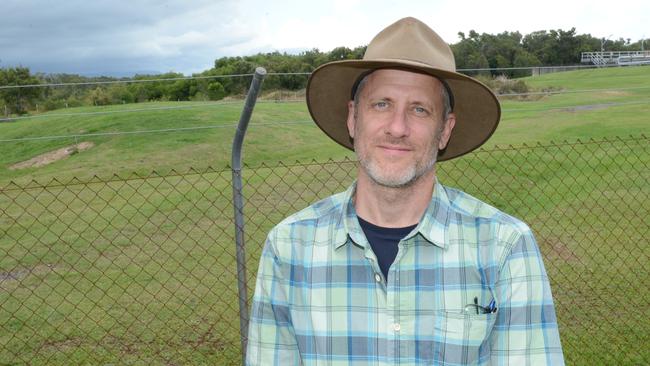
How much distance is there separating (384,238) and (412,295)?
0.22 metres

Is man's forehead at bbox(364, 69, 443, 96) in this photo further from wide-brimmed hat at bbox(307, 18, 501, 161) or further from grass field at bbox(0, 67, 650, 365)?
grass field at bbox(0, 67, 650, 365)

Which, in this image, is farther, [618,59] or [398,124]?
[618,59]

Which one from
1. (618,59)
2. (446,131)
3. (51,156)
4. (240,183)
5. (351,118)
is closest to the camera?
(446,131)

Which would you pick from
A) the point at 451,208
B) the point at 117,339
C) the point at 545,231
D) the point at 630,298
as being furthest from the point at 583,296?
the point at 451,208

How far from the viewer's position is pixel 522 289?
1776 mm

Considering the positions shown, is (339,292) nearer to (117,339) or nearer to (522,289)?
(522,289)

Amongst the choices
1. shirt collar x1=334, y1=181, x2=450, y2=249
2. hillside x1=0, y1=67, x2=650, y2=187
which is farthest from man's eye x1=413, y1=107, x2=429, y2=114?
hillside x1=0, y1=67, x2=650, y2=187

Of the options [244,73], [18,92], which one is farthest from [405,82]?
[18,92]

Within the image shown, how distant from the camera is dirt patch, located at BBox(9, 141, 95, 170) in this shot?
1555 centimetres

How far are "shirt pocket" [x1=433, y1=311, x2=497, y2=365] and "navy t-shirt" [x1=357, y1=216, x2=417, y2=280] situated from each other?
25 centimetres

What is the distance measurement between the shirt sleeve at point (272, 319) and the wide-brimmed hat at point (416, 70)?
62cm

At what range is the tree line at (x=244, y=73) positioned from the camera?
18906 millimetres

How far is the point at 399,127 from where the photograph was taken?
2.00 m

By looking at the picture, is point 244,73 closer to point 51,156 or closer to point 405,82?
point 51,156
